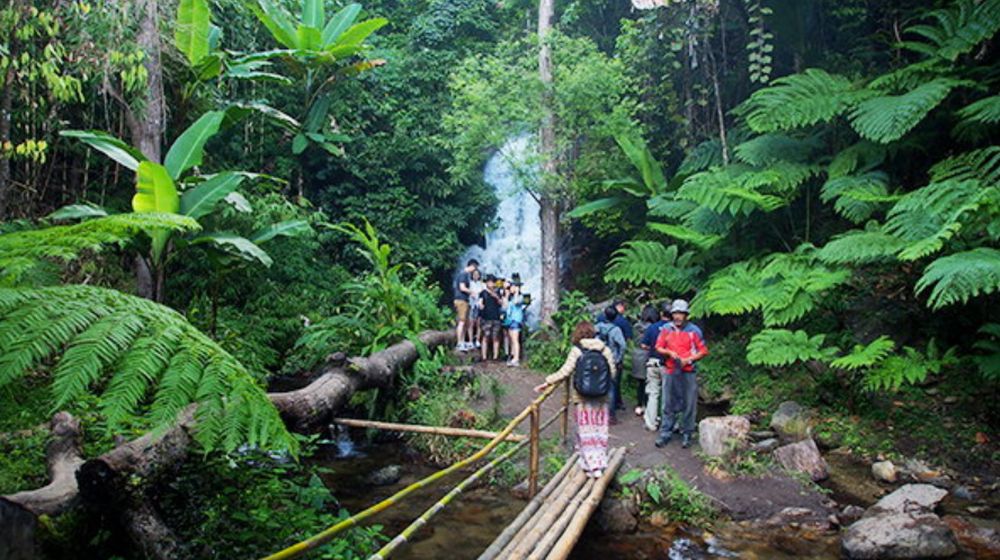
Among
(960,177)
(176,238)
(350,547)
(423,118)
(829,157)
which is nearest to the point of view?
(350,547)

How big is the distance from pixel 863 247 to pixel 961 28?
3.23 m

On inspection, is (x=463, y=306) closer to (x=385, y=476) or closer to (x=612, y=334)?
(x=612, y=334)

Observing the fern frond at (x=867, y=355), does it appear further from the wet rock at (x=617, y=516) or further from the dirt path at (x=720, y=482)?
the wet rock at (x=617, y=516)

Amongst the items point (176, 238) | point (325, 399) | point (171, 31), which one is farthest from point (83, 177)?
point (325, 399)

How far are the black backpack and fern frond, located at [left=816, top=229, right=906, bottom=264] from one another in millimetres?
3596

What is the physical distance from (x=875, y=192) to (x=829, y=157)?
4.71 ft

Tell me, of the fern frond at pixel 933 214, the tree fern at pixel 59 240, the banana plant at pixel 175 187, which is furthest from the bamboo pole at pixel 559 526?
the banana plant at pixel 175 187

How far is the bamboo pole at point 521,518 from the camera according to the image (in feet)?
12.0

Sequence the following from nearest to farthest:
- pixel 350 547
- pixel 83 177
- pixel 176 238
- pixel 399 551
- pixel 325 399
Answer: pixel 350 547
pixel 399 551
pixel 325 399
pixel 176 238
pixel 83 177

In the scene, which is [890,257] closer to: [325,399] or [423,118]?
[325,399]

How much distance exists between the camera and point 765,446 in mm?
6742

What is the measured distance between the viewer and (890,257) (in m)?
7.11

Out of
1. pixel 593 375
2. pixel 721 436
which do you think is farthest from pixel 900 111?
pixel 593 375

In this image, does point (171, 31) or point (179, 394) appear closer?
point (179, 394)
